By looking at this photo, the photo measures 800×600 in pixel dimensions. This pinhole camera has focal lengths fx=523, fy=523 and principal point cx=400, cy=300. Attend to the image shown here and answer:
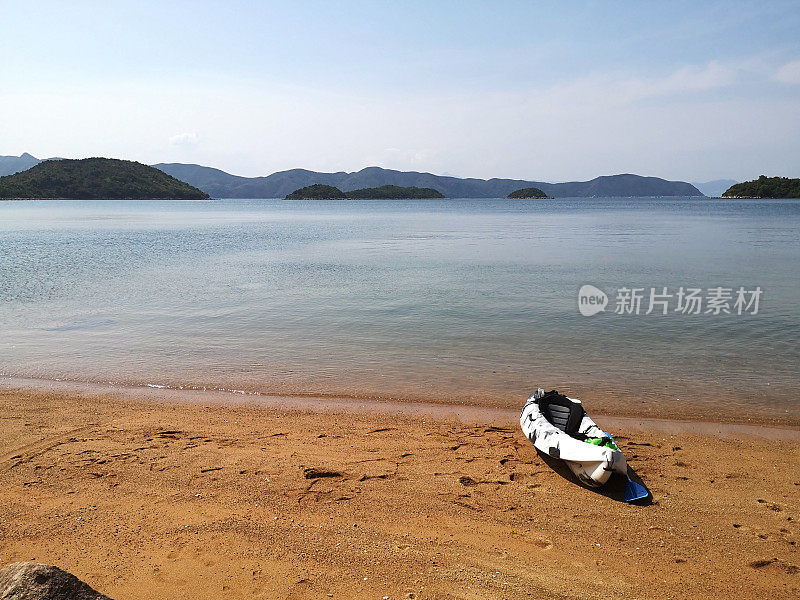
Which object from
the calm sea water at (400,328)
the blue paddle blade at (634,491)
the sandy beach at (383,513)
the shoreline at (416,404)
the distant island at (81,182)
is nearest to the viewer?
the sandy beach at (383,513)

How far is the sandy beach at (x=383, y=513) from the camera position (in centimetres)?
492

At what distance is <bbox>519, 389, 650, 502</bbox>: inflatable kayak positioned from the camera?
6.48 meters

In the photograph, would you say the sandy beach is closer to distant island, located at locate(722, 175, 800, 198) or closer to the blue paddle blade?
the blue paddle blade

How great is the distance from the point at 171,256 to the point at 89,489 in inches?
1326

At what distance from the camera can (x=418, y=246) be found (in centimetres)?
4444

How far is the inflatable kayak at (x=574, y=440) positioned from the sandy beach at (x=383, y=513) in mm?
276

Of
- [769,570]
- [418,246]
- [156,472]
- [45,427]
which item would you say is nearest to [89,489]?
[156,472]

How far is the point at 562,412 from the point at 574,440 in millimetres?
1184

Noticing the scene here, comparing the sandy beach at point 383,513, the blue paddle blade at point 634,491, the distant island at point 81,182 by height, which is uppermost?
the distant island at point 81,182

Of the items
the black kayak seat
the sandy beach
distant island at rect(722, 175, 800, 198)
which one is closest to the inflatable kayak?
the black kayak seat

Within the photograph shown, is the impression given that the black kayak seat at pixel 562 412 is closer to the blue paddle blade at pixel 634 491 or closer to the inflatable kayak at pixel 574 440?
the inflatable kayak at pixel 574 440

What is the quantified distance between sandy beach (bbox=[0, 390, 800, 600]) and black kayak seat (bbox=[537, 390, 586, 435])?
59 centimetres

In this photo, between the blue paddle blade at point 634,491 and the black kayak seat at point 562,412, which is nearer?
the blue paddle blade at point 634,491

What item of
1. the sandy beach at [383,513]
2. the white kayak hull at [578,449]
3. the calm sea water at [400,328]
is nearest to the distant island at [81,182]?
the calm sea water at [400,328]
